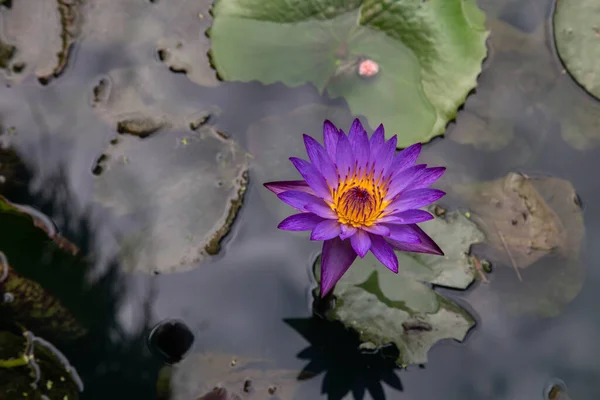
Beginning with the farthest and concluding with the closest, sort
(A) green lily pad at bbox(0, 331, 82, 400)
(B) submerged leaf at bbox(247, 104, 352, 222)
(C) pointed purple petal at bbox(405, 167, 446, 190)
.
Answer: (B) submerged leaf at bbox(247, 104, 352, 222) < (A) green lily pad at bbox(0, 331, 82, 400) < (C) pointed purple petal at bbox(405, 167, 446, 190)

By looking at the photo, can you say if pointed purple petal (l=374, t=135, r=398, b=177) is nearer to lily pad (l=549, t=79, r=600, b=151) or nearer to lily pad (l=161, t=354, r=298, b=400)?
lily pad (l=161, t=354, r=298, b=400)

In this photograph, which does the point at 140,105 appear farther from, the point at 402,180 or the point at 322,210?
the point at 402,180

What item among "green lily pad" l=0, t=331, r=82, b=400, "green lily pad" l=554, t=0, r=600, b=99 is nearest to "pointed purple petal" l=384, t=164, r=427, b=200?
"green lily pad" l=554, t=0, r=600, b=99

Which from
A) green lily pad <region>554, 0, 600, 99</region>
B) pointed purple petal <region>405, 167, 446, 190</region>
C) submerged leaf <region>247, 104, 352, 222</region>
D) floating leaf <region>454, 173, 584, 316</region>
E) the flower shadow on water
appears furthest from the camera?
green lily pad <region>554, 0, 600, 99</region>

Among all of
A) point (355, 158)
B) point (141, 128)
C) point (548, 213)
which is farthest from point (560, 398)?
point (141, 128)

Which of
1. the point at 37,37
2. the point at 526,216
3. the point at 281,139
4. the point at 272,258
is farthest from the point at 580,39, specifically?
Result: the point at 37,37

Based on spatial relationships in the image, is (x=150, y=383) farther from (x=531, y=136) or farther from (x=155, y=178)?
(x=531, y=136)

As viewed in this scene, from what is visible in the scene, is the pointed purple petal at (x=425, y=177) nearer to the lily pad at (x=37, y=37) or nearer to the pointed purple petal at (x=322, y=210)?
the pointed purple petal at (x=322, y=210)

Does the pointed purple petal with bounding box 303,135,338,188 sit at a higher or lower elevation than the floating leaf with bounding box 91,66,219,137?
higher

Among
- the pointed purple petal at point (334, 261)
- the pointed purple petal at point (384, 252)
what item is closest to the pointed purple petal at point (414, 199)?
the pointed purple petal at point (384, 252)
